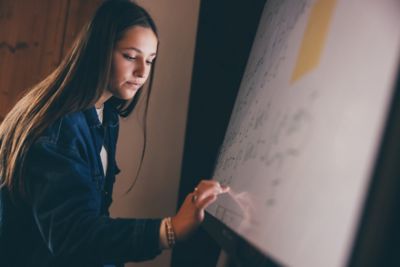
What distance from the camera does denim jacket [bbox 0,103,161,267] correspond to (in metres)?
0.72

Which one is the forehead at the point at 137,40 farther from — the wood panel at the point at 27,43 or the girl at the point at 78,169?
the wood panel at the point at 27,43

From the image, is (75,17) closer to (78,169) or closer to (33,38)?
(33,38)

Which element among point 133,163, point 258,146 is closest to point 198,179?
point 133,163

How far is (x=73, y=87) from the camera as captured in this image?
920 millimetres

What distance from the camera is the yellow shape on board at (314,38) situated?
50 centimetres

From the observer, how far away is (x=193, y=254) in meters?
1.24

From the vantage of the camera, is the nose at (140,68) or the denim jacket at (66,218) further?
the nose at (140,68)

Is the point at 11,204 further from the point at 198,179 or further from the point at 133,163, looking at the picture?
the point at 133,163

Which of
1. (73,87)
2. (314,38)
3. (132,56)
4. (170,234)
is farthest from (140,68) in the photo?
(314,38)

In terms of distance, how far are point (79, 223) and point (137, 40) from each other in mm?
431

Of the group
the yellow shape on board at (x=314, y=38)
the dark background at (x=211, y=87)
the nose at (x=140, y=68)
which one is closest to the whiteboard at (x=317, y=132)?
the yellow shape on board at (x=314, y=38)

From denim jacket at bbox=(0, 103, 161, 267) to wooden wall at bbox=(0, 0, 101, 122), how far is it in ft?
2.89

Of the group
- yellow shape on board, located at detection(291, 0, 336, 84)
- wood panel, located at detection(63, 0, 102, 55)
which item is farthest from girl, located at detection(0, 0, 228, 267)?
wood panel, located at detection(63, 0, 102, 55)

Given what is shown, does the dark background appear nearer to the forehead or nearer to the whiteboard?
Result: the forehead
